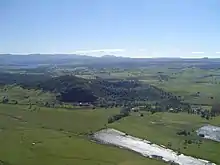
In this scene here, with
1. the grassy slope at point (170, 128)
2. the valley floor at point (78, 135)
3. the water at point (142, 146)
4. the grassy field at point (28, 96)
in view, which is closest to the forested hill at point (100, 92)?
the grassy field at point (28, 96)

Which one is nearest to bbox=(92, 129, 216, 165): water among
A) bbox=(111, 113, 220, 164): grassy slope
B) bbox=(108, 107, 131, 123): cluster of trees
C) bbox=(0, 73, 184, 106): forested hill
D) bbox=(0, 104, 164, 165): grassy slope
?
bbox=(111, 113, 220, 164): grassy slope

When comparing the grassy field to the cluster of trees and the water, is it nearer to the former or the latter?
the cluster of trees

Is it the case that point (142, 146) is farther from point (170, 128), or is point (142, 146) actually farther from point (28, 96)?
point (28, 96)

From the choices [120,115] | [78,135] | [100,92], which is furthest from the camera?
[100,92]

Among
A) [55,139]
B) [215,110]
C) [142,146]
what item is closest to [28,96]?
[55,139]

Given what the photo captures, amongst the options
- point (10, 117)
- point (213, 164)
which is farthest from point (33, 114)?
point (213, 164)
